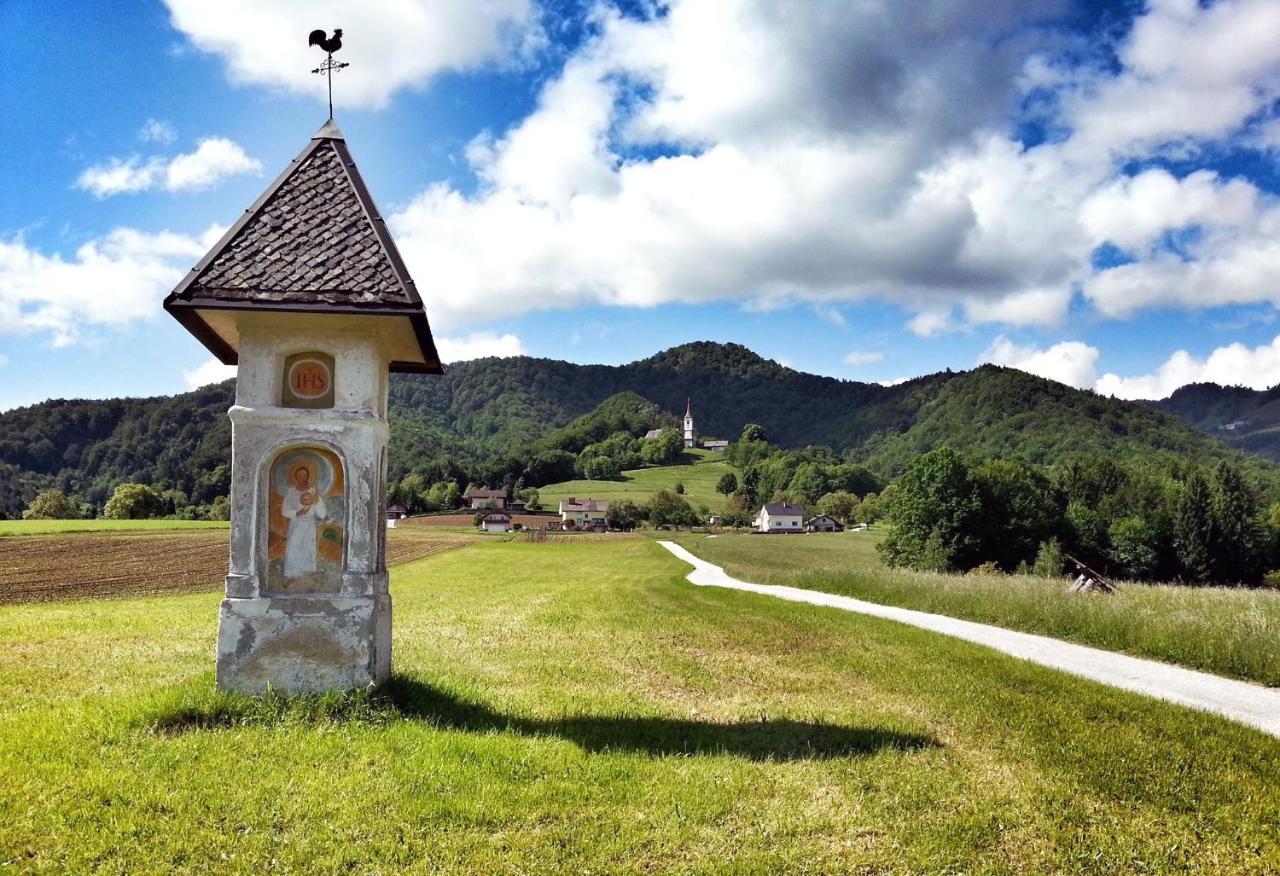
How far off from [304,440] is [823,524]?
3995 inches

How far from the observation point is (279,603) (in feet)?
23.4

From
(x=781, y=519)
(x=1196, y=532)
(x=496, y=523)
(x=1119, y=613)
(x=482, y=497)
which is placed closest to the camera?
(x=1119, y=613)

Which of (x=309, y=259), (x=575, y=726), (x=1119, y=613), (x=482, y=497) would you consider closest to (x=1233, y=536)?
(x=1119, y=613)

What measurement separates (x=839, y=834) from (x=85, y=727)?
6060 mm

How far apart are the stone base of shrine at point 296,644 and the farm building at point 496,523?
74.0 m

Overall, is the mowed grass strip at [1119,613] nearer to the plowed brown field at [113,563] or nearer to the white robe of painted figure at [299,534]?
the white robe of painted figure at [299,534]

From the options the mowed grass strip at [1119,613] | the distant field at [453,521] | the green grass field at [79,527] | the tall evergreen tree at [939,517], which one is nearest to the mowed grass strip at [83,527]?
the green grass field at [79,527]

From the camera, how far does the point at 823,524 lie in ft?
340

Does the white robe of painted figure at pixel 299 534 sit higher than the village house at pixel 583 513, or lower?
higher

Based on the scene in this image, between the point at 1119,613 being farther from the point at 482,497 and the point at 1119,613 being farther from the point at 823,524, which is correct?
the point at 482,497

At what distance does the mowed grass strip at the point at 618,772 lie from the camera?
4.52 metres

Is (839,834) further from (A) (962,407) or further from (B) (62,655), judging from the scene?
(A) (962,407)

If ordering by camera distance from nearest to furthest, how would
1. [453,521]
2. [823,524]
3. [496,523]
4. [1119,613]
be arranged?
[1119,613], [496,523], [453,521], [823,524]

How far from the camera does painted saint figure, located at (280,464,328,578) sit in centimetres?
730
